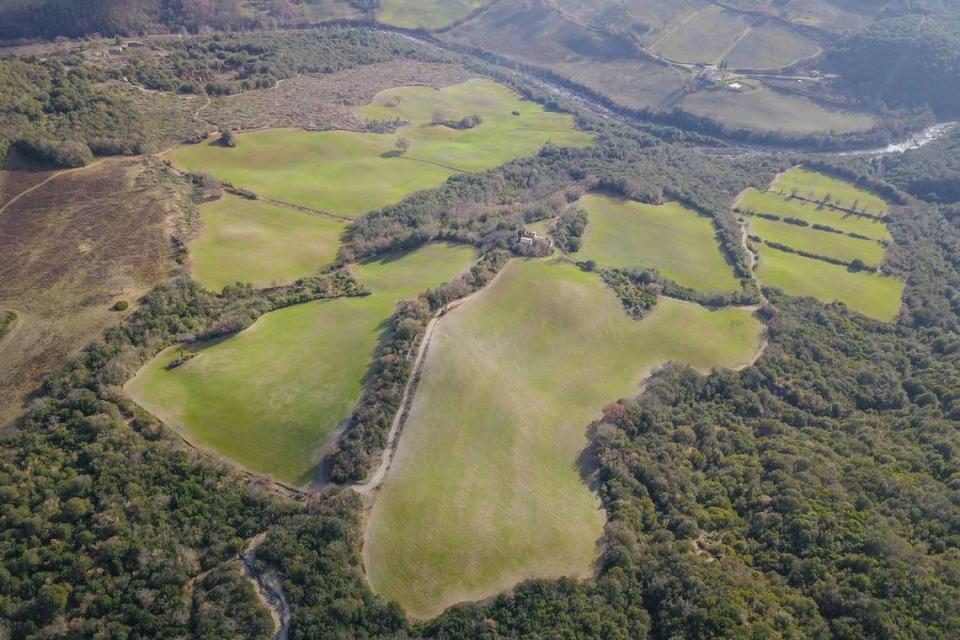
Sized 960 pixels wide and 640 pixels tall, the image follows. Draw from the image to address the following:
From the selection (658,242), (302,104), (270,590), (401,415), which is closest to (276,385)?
(401,415)

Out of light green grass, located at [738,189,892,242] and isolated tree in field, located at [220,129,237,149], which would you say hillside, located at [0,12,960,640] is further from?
light green grass, located at [738,189,892,242]

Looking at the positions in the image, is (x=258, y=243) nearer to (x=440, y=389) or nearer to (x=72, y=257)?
(x=72, y=257)

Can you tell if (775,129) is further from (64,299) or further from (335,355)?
(64,299)

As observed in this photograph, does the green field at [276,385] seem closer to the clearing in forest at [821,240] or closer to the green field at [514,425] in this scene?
the green field at [514,425]

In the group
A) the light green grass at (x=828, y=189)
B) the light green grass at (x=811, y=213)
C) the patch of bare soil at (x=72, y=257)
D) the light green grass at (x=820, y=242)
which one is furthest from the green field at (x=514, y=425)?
the light green grass at (x=828, y=189)

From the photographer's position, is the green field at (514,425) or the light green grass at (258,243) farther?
the light green grass at (258,243)

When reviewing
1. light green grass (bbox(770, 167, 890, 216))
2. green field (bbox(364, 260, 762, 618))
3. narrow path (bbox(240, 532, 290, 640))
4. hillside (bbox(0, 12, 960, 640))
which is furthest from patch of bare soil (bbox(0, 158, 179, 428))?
light green grass (bbox(770, 167, 890, 216))
